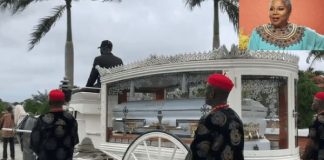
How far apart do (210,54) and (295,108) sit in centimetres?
118

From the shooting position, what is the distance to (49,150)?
5422mm

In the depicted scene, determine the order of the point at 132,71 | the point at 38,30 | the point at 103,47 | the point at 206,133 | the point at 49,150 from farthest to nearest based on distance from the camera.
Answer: the point at 38,30, the point at 103,47, the point at 132,71, the point at 49,150, the point at 206,133

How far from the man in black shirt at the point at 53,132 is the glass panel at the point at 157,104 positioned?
101 centimetres

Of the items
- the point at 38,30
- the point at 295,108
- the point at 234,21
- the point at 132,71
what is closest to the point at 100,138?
the point at 132,71

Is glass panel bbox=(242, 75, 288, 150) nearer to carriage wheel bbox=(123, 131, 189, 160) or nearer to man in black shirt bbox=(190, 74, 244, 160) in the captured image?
carriage wheel bbox=(123, 131, 189, 160)

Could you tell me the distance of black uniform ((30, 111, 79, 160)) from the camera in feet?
17.6

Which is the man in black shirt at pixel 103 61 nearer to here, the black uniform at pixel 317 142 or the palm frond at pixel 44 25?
the black uniform at pixel 317 142

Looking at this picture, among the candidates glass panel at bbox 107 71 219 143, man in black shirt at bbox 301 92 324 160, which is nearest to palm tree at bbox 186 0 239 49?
glass panel at bbox 107 71 219 143

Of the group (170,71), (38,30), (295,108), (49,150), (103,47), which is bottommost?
(49,150)

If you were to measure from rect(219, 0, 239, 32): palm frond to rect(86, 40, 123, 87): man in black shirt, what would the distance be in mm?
10819

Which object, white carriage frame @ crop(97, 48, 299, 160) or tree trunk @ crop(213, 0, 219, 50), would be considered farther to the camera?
tree trunk @ crop(213, 0, 219, 50)

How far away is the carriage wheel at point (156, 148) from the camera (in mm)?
5332

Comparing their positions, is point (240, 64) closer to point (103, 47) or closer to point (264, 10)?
point (103, 47)

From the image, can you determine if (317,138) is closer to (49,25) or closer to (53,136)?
(53,136)
